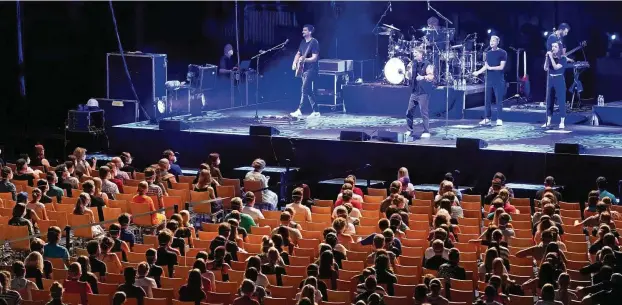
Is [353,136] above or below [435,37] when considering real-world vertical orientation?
below

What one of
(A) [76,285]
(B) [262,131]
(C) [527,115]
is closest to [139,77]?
(B) [262,131]

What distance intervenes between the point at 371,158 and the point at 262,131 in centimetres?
193

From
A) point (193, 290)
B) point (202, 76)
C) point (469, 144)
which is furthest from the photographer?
point (202, 76)

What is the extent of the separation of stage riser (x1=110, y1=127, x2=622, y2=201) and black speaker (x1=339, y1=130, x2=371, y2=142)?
0.08m

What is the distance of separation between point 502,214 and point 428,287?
2.50 m

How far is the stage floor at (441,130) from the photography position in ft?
63.8

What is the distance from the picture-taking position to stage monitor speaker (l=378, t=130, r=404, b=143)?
1952 centimetres

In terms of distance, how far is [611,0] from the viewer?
23781 mm

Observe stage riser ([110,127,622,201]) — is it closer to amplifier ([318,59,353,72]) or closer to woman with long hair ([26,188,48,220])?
amplifier ([318,59,353,72])

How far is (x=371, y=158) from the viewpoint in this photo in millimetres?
19703

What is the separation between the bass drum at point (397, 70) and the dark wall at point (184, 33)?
1.57 metres

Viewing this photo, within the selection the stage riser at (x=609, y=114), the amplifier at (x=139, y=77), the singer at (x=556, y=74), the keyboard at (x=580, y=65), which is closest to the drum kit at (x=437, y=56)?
the keyboard at (x=580, y=65)

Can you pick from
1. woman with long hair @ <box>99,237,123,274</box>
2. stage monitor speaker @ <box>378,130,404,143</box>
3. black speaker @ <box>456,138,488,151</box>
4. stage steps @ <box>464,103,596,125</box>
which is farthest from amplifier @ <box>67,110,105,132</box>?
woman with long hair @ <box>99,237,123,274</box>

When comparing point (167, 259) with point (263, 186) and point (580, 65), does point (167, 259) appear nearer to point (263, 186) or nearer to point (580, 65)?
point (263, 186)
